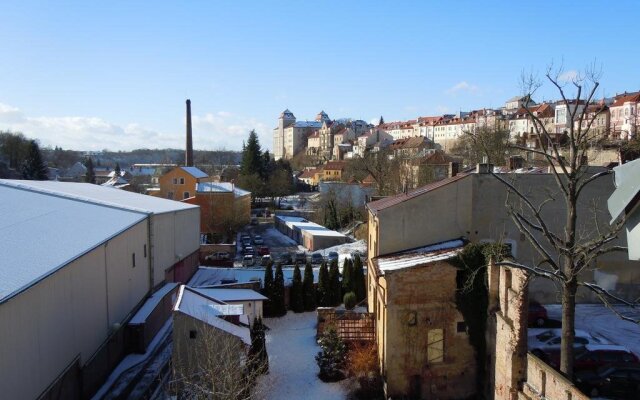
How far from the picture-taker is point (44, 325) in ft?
43.0

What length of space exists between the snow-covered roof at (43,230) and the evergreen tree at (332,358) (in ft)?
29.9

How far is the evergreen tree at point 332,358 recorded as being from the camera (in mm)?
19047

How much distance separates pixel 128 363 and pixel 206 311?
4.56 metres

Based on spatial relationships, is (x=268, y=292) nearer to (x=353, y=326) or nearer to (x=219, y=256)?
(x=353, y=326)

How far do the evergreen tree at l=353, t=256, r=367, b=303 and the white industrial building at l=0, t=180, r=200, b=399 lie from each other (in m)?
10.2

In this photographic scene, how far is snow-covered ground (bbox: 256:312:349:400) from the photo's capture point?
58.8ft

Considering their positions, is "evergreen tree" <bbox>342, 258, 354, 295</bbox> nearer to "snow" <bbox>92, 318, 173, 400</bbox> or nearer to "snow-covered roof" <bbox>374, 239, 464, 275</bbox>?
"snow-covered roof" <bbox>374, 239, 464, 275</bbox>

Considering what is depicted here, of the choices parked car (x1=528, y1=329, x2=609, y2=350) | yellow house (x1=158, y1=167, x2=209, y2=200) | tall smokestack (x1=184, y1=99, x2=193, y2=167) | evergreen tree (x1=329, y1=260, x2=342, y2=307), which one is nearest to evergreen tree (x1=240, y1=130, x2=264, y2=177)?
tall smokestack (x1=184, y1=99, x2=193, y2=167)

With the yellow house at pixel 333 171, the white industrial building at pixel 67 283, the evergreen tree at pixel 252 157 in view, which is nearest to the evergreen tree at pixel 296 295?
the white industrial building at pixel 67 283

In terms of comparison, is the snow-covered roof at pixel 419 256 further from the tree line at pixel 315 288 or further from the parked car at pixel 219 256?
the parked car at pixel 219 256

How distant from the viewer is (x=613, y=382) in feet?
47.4

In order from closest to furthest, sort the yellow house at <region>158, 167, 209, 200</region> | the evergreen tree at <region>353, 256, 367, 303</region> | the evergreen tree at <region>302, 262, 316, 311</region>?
the evergreen tree at <region>302, 262, 316, 311</region> < the evergreen tree at <region>353, 256, 367, 303</region> < the yellow house at <region>158, 167, 209, 200</region>

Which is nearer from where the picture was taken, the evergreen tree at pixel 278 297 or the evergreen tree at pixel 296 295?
the evergreen tree at pixel 278 297

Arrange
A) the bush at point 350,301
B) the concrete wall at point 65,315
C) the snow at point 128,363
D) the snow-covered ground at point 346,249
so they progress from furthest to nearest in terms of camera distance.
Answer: the snow-covered ground at point 346,249, the bush at point 350,301, the snow at point 128,363, the concrete wall at point 65,315
